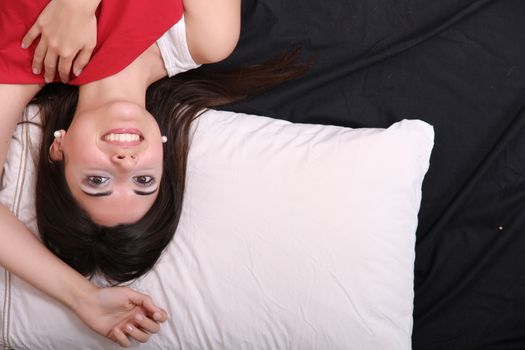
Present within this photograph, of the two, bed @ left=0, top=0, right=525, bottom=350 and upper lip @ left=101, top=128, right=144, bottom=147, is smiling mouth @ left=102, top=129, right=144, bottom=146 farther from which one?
bed @ left=0, top=0, right=525, bottom=350

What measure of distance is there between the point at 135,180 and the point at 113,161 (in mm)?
78

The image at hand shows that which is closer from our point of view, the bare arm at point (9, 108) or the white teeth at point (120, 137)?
the white teeth at point (120, 137)

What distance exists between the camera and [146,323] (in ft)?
4.31

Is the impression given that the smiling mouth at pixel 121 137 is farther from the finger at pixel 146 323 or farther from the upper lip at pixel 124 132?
the finger at pixel 146 323

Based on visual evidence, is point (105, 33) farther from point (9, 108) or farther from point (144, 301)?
point (144, 301)

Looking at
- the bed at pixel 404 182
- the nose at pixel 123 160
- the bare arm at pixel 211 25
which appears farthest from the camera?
the bare arm at pixel 211 25

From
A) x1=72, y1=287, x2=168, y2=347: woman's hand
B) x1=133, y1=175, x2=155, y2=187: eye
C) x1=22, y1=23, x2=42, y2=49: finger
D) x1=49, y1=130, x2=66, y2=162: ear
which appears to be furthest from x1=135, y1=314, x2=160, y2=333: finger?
x1=22, y1=23, x2=42, y2=49: finger

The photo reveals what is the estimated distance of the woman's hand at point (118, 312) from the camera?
1.32m

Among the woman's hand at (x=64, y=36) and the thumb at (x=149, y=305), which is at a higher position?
the woman's hand at (x=64, y=36)

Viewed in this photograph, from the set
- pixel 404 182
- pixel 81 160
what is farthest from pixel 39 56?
pixel 404 182

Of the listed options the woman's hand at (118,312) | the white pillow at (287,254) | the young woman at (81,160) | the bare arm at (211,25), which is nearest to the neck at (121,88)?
the young woman at (81,160)

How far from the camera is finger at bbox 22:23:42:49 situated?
1387mm

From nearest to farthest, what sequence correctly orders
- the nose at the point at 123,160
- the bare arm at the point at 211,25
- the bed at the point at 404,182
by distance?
the nose at the point at 123,160 → the bed at the point at 404,182 → the bare arm at the point at 211,25

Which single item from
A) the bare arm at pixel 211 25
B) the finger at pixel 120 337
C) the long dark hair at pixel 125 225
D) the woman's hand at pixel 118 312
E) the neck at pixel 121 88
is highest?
the bare arm at pixel 211 25
